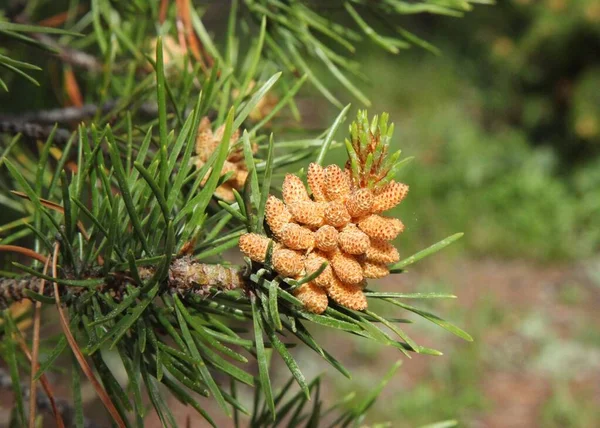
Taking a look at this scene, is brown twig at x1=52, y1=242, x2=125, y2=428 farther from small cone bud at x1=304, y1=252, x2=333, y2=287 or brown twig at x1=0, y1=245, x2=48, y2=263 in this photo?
small cone bud at x1=304, y1=252, x2=333, y2=287

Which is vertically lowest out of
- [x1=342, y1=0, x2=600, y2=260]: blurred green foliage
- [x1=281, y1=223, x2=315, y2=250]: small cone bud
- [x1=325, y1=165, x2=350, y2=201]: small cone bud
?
[x1=342, y1=0, x2=600, y2=260]: blurred green foliage

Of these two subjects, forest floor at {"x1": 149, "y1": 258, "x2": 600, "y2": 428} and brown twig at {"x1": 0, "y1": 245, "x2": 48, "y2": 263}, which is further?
forest floor at {"x1": 149, "y1": 258, "x2": 600, "y2": 428}

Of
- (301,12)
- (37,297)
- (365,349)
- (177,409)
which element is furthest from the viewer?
(365,349)

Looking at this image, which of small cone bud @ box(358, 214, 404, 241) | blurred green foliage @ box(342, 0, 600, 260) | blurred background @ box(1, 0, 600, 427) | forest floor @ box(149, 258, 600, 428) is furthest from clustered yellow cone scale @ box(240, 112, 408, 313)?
blurred green foliage @ box(342, 0, 600, 260)

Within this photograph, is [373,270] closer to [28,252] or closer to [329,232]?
[329,232]

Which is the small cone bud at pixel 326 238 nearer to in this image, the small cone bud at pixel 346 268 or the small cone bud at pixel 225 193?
the small cone bud at pixel 346 268

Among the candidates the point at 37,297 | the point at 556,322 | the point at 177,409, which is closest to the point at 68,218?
the point at 37,297

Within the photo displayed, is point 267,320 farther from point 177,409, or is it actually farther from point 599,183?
point 599,183

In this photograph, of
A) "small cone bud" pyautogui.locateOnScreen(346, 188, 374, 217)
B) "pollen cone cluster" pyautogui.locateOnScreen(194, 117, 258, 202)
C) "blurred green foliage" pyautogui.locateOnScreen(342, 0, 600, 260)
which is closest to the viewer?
"small cone bud" pyautogui.locateOnScreen(346, 188, 374, 217)

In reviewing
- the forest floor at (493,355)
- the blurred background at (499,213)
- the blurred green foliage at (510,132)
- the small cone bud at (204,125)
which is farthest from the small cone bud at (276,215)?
the blurred green foliage at (510,132)
